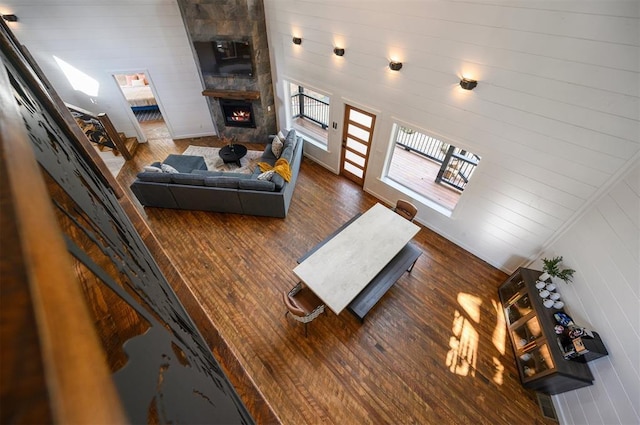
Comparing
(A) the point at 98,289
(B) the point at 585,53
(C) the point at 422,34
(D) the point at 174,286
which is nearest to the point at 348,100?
(C) the point at 422,34

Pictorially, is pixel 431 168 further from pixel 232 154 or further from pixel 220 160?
pixel 220 160

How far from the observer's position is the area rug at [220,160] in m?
6.29

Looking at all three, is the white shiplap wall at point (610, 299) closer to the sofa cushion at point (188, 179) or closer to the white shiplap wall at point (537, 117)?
the white shiplap wall at point (537, 117)

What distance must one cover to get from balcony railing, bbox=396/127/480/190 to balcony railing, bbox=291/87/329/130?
2315 millimetres

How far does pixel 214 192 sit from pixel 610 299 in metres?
5.58

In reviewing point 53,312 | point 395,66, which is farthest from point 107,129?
point 53,312

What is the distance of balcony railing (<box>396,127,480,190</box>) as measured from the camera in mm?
5693

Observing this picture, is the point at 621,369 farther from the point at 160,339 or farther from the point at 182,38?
the point at 182,38

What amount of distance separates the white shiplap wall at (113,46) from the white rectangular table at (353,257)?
A: 5607 millimetres

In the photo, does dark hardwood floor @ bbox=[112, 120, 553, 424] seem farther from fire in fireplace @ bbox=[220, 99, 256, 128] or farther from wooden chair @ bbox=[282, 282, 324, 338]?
fire in fireplace @ bbox=[220, 99, 256, 128]

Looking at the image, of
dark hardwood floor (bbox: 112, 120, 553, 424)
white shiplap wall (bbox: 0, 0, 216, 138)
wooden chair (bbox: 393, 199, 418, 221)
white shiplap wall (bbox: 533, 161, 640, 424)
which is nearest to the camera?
white shiplap wall (bbox: 533, 161, 640, 424)

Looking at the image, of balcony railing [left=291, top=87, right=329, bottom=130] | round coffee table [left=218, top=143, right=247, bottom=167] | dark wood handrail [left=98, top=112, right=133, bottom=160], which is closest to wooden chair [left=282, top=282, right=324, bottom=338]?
round coffee table [left=218, top=143, right=247, bottom=167]

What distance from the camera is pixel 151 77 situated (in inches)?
244

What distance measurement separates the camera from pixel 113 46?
5648 millimetres
